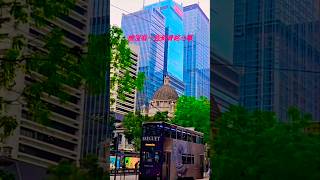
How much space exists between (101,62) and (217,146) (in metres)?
13.5

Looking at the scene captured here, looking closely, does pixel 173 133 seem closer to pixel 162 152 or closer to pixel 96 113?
pixel 162 152

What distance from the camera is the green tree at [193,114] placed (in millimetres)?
62409

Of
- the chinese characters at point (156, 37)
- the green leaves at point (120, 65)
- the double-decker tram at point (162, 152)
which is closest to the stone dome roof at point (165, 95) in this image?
the chinese characters at point (156, 37)

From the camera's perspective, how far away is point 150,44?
356 feet

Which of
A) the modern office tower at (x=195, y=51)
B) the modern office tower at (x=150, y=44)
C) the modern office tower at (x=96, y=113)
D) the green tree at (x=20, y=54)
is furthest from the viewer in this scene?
the modern office tower at (x=195, y=51)

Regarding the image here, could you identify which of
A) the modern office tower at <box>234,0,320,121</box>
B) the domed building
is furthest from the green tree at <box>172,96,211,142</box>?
the modern office tower at <box>234,0,320,121</box>

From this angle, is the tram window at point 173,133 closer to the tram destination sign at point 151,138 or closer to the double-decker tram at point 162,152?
the double-decker tram at point 162,152

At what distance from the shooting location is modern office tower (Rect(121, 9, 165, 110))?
94.2 m

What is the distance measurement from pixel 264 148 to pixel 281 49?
19.8m

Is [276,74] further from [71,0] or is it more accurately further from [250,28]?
[71,0]

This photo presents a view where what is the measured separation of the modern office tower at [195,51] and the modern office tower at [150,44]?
425 inches

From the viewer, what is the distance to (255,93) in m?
42.3

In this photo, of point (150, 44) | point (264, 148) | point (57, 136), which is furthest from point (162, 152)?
point (150, 44)

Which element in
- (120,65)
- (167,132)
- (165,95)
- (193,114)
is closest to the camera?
(120,65)
